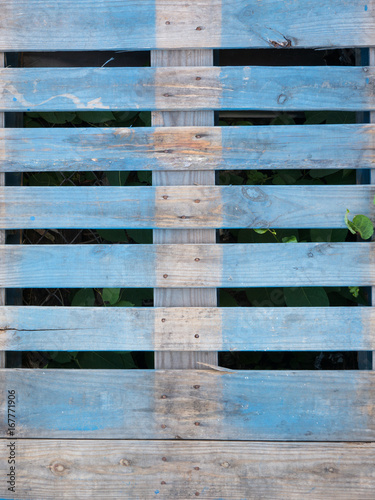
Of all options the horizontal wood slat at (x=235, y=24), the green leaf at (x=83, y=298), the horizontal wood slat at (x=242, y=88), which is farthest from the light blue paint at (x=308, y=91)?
the green leaf at (x=83, y=298)

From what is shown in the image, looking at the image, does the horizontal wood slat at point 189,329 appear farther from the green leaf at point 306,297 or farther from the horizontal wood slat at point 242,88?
the horizontal wood slat at point 242,88

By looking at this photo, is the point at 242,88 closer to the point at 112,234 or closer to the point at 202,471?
the point at 112,234

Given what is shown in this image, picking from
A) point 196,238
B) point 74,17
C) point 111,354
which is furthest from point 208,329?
point 74,17

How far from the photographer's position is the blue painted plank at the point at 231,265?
1.52 meters

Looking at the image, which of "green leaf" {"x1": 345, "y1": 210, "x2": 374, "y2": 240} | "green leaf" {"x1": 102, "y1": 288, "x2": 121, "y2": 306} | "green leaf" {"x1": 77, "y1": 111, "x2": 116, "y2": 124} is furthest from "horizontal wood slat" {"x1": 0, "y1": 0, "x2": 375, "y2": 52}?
"green leaf" {"x1": 102, "y1": 288, "x2": 121, "y2": 306}

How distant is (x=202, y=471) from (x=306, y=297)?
71cm

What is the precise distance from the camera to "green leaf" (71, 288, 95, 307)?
1.69m

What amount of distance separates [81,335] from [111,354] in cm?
23

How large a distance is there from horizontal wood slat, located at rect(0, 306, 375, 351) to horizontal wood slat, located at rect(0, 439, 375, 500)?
13.4 inches

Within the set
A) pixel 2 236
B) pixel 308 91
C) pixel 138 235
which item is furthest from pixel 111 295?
pixel 308 91

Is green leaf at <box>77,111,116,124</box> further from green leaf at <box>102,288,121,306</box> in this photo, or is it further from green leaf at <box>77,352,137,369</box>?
green leaf at <box>77,352,137,369</box>

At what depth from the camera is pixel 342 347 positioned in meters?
1.51

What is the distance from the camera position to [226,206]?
154cm

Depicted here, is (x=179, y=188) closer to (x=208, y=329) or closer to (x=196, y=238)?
(x=196, y=238)
